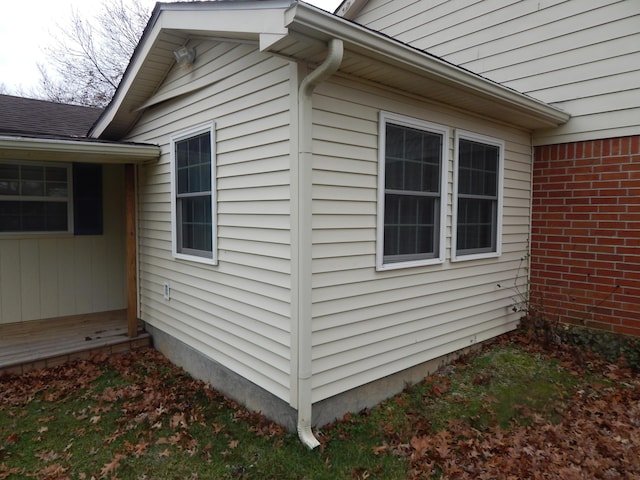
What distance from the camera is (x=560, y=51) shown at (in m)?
5.63

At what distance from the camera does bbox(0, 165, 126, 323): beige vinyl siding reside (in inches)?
240

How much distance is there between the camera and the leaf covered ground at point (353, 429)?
3.06 meters

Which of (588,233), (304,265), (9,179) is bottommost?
(304,265)

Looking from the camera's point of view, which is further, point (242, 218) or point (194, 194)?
point (194, 194)

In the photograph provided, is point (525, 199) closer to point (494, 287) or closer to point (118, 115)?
point (494, 287)

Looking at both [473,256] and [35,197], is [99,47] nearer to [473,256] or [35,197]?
[35,197]

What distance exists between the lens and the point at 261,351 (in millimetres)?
3676

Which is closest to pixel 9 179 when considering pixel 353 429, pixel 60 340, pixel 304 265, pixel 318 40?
pixel 60 340

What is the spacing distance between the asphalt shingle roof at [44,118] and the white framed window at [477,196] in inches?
204

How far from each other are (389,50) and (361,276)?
189 centimetres

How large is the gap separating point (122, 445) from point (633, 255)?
19.4ft

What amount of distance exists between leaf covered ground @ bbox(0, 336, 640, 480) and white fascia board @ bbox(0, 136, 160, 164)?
99.7 inches

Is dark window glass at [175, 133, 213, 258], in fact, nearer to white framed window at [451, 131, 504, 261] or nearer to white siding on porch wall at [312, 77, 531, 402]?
white siding on porch wall at [312, 77, 531, 402]

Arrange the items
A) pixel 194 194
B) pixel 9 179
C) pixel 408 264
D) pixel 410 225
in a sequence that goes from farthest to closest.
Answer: pixel 9 179 < pixel 194 194 < pixel 410 225 < pixel 408 264
